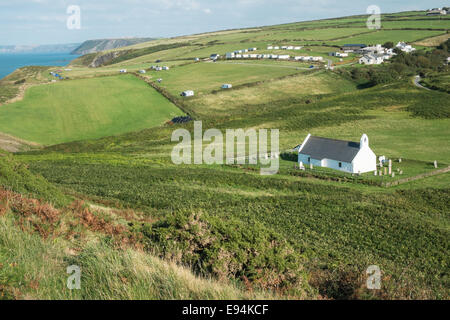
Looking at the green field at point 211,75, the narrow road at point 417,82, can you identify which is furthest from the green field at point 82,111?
the narrow road at point 417,82

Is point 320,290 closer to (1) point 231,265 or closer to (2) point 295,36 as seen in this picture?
(1) point 231,265

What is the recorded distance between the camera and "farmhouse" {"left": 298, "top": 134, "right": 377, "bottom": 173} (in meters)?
39.8

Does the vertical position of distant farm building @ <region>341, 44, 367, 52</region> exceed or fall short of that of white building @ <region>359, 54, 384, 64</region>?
it exceeds it

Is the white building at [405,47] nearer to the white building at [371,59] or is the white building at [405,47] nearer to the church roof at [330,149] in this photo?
the white building at [371,59]

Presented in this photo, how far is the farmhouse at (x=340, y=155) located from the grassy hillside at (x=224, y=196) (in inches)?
79.0

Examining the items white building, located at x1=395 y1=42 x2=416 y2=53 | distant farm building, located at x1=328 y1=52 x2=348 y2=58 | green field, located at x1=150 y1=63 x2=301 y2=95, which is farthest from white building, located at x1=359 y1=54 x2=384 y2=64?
green field, located at x1=150 y1=63 x2=301 y2=95

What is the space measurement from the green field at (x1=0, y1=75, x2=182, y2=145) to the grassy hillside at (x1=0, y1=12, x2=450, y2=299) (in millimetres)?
487

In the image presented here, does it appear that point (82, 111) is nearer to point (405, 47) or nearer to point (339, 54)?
point (339, 54)

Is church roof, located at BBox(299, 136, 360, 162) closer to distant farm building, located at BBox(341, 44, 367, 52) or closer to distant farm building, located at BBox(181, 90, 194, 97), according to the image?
distant farm building, located at BBox(181, 90, 194, 97)

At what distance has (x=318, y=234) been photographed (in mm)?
24641

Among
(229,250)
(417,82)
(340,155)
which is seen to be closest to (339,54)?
(417,82)

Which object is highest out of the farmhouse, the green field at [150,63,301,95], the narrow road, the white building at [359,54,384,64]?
the white building at [359,54,384,64]

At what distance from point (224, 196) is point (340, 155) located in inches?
589

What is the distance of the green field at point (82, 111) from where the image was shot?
224ft
